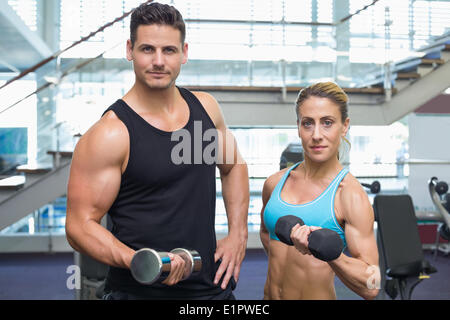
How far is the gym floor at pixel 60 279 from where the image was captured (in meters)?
3.99

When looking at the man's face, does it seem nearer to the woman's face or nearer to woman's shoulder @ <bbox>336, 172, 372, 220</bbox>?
the woman's face

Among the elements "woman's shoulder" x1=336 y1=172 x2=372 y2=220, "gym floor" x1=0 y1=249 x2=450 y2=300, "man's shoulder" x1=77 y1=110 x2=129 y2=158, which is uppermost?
"man's shoulder" x1=77 y1=110 x2=129 y2=158

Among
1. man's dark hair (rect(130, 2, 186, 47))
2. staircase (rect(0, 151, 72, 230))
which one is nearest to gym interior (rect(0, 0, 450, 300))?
staircase (rect(0, 151, 72, 230))

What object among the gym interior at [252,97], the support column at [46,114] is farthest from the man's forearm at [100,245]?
the support column at [46,114]

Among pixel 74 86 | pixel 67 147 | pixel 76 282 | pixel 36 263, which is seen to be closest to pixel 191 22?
pixel 74 86

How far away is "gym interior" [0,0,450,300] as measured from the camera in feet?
13.3

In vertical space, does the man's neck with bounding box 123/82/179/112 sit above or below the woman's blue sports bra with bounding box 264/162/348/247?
above

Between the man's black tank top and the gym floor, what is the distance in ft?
8.46

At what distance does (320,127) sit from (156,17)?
1.79ft

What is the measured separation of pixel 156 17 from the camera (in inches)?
46.1

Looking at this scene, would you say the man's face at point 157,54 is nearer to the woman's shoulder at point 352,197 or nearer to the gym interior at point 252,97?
the woman's shoulder at point 352,197

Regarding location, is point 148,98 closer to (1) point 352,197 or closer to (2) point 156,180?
(2) point 156,180

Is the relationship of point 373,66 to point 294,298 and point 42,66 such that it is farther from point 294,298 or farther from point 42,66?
point 294,298

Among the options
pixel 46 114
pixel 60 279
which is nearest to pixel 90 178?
pixel 46 114
